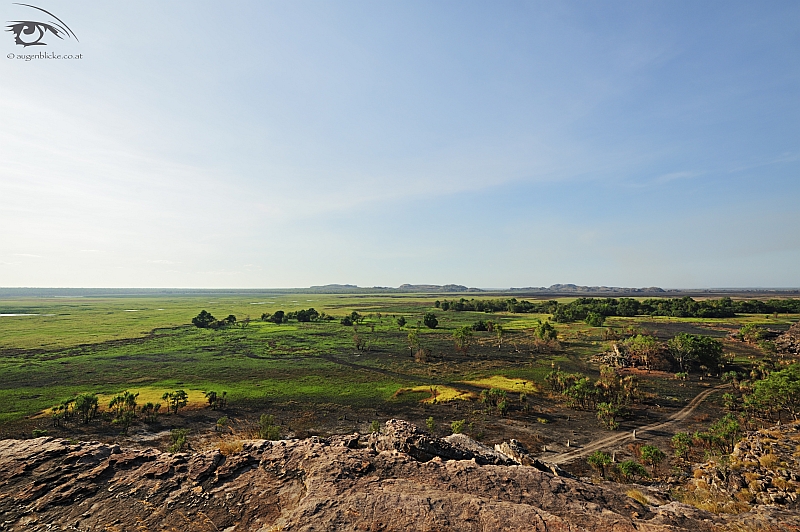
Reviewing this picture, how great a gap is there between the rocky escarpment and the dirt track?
19.6m

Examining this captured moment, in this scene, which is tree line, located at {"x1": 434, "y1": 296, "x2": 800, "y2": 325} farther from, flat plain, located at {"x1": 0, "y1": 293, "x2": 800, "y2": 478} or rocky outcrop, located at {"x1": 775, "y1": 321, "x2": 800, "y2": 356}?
rocky outcrop, located at {"x1": 775, "y1": 321, "x2": 800, "y2": 356}

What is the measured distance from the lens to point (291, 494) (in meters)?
9.52

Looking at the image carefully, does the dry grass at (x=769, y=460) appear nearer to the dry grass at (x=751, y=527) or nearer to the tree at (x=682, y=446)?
the tree at (x=682, y=446)

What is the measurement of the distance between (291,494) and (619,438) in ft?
110

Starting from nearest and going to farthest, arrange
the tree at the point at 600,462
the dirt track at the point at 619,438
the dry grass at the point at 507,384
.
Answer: the tree at the point at 600,462, the dirt track at the point at 619,438, the dry grass at the point at 507,384

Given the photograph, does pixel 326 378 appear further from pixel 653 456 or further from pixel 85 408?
pixel 653 456

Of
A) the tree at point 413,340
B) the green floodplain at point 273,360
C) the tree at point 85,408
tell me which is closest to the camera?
the tree at point 85,408

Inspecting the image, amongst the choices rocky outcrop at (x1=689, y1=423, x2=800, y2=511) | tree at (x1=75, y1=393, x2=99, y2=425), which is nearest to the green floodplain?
tree at (x1=75, y1=393, x2=99, y2=425)

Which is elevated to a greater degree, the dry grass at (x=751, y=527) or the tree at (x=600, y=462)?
the dry grass at (x=751, y=527)

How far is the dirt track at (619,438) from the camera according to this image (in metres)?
27.4

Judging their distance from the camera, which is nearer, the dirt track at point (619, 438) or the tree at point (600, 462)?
the tree at point (600, 462)

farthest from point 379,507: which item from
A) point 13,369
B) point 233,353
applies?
point 13,369

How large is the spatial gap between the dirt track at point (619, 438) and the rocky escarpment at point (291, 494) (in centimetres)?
1959

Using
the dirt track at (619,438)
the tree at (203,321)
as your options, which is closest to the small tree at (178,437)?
the dirt track at (619,438)
